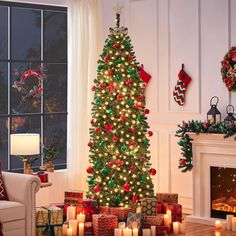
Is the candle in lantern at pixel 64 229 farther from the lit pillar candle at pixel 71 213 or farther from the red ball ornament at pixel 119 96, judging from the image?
the red ball ornament at pixel 119 96

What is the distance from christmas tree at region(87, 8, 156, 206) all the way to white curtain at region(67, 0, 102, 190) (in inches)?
51.7

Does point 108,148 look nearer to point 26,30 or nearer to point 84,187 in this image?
point 84,187

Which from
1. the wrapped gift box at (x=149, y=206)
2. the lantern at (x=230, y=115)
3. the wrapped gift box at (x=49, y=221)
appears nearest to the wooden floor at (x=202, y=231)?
the wrapped gift box at (x=149, y=206)

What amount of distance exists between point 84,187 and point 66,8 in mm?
2603

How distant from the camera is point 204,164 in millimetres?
9391

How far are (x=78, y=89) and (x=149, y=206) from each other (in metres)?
2.47

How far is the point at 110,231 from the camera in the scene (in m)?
8.54

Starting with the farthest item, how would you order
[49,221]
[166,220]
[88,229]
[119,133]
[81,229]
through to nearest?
[119,133] < [166,220] < [88,229] < [81,229] < [49,221]

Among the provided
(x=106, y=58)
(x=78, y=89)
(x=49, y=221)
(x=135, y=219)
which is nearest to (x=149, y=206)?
(x=135, y=219)

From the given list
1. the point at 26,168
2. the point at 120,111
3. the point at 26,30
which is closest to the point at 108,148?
the point at 120,111

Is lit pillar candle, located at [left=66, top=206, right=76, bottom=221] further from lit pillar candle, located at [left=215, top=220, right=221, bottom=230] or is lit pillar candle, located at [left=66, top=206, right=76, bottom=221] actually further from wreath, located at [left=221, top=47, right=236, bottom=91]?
wreath, located at [left=221, top=47, right=236, bottom=91]

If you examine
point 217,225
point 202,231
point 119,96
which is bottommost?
point 202,231

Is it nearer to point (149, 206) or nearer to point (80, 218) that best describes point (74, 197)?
point (80, 218)

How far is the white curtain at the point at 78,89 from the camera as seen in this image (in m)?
10.5
